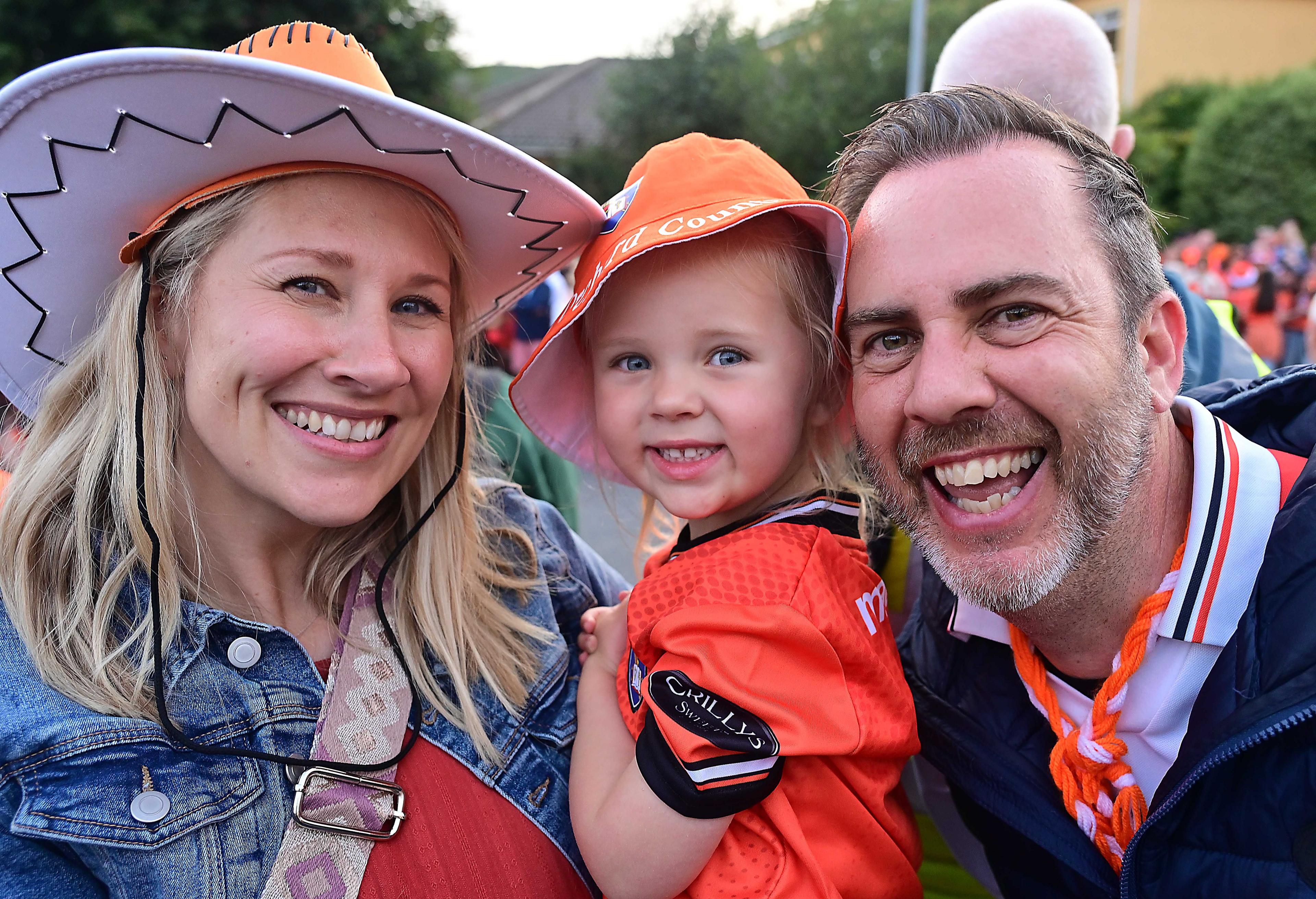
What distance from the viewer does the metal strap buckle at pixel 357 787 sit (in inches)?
67.6

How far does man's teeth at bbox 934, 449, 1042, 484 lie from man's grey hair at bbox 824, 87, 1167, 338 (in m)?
0.32

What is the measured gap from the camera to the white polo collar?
5.78 ft

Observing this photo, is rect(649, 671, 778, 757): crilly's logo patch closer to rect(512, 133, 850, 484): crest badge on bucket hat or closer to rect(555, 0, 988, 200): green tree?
rect(512, 133, 850, 484): crest badge on bucket hat

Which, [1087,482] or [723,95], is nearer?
[1087,482]

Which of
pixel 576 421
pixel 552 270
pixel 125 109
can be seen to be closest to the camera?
pixel 125 109

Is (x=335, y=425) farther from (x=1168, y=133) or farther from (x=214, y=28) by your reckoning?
(x=1168, y=133)

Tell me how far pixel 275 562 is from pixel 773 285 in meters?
1.25

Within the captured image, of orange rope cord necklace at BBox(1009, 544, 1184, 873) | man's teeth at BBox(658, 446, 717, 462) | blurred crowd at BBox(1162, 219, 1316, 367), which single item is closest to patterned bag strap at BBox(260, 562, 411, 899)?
man's teeth at BBox(658, 446, 717, 462)

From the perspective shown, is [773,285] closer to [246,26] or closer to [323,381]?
[323,381]

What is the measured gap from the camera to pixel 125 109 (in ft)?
5.36

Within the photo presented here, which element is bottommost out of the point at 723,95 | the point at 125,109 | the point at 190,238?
the point at 723,95

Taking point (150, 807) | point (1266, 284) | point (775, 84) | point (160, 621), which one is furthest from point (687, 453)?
point (775, 84)

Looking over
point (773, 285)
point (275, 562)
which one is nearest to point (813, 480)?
point (773, 285)

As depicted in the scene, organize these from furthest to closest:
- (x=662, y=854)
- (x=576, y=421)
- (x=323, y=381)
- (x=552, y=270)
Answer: (x=576, y=421) < (x=552, y=270) < (x=323, y=381) < (x=662, y=854)
